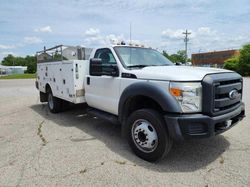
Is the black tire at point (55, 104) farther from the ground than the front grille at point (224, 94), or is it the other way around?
the front grille at point (224, 94)

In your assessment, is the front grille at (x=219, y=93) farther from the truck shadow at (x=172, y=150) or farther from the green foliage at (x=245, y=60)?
the green foliage at (x=245, y=60)

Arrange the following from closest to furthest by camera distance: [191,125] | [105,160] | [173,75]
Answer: [191,125] → [173,75] → [105,160]

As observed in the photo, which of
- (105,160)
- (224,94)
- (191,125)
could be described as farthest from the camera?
(105,160)

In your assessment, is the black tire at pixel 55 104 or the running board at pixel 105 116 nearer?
the running board at pixel 105 116

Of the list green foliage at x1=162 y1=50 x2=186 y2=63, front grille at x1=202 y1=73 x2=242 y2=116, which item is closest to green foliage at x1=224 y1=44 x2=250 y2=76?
green foliage at x1=162 y1=50 x2=186 y2=63

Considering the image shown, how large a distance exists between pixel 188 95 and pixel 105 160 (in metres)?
1.74

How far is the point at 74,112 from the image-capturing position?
768 cm

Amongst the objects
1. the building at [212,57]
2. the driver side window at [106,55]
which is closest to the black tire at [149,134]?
the driver side window at [106,55]

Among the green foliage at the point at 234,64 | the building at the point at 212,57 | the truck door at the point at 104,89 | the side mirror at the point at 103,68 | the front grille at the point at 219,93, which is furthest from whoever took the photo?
the building at the point at 212,57

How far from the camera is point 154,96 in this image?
12.1 ft

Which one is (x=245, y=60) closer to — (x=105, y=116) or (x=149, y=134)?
(x=105, y=116)

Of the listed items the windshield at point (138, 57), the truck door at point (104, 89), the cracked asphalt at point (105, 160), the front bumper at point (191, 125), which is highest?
the windshield at point (138, 57)

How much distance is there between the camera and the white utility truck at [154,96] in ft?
11.4

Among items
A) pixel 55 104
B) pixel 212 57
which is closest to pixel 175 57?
pixel 55 104
